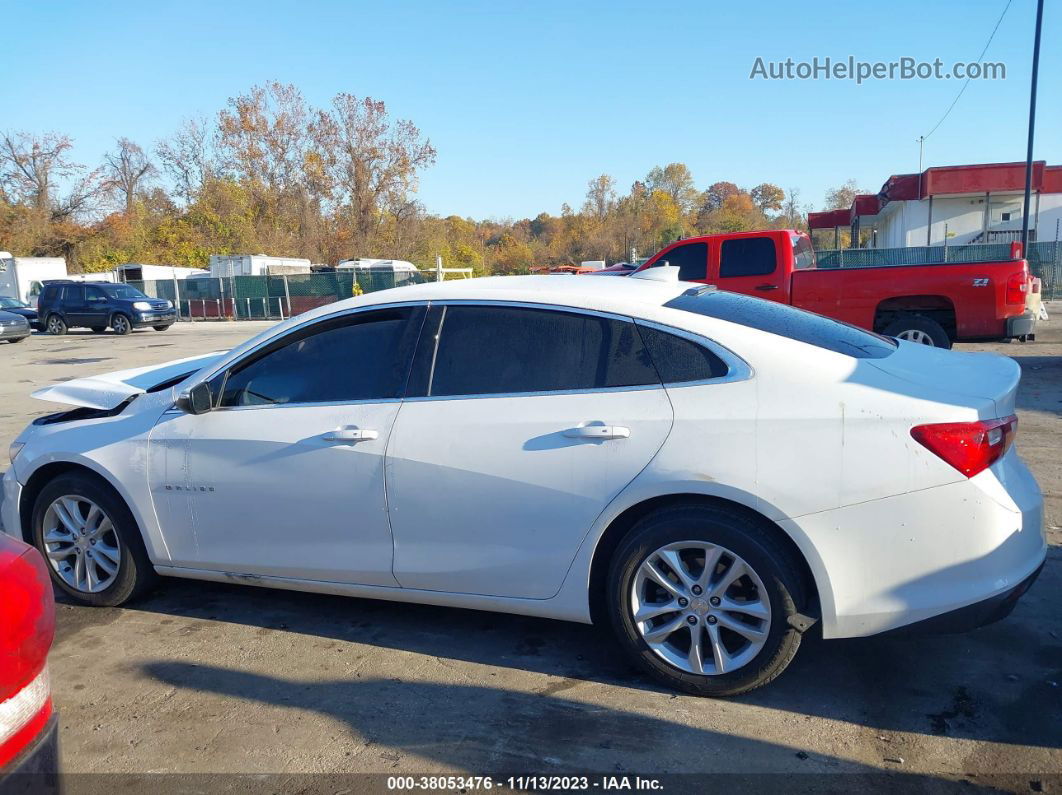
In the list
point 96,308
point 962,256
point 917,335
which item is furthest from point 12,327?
point 962,256

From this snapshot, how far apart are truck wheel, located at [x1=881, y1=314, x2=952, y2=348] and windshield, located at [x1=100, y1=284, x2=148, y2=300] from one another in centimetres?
2442

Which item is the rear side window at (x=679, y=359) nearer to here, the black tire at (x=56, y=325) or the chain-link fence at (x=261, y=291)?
the black tire at (x=56, y=325)

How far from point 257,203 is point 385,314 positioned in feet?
200

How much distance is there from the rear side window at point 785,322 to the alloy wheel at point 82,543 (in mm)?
3047

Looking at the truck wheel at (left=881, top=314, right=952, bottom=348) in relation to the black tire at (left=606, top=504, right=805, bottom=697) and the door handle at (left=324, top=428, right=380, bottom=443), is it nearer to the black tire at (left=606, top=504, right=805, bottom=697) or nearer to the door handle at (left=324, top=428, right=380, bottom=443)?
the black tire at (left=606, top=504, right=805, bottom=697)

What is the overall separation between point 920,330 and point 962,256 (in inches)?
781

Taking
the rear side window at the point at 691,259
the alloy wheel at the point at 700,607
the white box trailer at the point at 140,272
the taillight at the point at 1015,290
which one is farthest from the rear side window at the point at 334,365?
the white box trailer at the point at 140,272

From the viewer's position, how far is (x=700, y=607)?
3189mm

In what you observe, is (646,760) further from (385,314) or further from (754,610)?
(385,314)

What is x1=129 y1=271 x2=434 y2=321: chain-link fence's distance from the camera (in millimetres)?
35031

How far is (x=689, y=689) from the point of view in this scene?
326 centimetres

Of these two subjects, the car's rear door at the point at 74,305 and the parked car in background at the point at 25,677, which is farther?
the car's rear door at the point at 74,305

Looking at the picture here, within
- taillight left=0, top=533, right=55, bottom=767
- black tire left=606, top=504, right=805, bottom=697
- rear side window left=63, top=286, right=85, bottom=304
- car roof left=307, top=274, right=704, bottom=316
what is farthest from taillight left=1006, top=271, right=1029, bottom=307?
rear side window left=63, top=286, right=85, bottom=304

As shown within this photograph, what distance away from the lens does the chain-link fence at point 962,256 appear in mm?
26125
